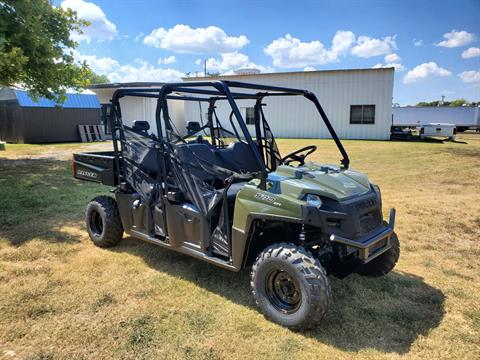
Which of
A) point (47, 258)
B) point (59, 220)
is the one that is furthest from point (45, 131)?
point (47, 258)

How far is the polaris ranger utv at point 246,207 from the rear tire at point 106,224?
0.01 m

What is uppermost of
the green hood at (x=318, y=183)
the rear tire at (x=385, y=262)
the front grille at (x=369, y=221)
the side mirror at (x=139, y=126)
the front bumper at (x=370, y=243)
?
the side mirror at (x=139, y=126)

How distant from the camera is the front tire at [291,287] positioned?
284 cm

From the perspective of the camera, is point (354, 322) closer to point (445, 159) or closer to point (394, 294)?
point (394, 294)

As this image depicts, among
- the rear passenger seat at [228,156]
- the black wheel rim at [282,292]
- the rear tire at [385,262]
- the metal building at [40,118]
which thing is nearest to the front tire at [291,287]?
the black wheel rim at [282,292]

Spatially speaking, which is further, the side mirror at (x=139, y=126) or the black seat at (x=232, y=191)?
the side mirror at (x=139, y=126)

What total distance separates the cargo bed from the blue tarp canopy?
16773 millimetres

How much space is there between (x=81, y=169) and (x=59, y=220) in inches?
53.7

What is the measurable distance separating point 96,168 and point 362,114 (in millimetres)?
19734

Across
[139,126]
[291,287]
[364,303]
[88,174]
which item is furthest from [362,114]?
[291,287]

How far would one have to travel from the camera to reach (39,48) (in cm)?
980

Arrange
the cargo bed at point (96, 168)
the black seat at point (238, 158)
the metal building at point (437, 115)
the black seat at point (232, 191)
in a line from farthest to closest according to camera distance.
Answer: the metal building at point (437, 115)
the cargo bed at point (96, 168)
the black seat at point (238, 158)
the black seat at point (232, 191)

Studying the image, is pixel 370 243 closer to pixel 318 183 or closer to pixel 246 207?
pixel 318 183

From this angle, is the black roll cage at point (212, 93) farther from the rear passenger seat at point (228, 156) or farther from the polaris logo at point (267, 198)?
the rear passenger seat at point (228, 156)
